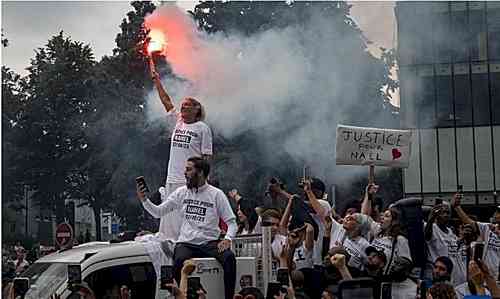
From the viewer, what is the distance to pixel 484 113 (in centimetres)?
2547

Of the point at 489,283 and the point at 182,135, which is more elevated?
the point at 182,135

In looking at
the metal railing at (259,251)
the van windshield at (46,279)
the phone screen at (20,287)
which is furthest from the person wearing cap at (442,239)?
the phone screen at (20,287)

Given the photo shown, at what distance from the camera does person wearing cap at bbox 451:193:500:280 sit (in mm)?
8008

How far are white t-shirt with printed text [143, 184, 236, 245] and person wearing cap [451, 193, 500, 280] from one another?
2.36 metres

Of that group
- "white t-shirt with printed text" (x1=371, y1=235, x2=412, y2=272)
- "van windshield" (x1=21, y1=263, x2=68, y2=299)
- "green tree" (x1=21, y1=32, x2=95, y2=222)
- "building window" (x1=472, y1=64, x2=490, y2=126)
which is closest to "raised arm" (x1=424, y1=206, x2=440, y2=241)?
"white t-shirt with printed text" (x1=371, y1=235, x2=412, y2=272)

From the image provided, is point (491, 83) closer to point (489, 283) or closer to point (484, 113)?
point (484, 113)

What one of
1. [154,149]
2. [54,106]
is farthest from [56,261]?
[54,106]

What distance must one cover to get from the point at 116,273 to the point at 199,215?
2.82 ft

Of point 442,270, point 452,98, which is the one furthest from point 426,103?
point 442,270

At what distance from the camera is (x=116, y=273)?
6699mm

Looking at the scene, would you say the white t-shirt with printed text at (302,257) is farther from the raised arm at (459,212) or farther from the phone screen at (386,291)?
the raised arm at (459,212)

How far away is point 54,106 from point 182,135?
21.7 m

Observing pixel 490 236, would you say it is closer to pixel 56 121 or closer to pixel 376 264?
pixel 376 264

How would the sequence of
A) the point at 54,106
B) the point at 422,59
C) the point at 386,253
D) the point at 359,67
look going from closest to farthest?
1. the point at 386,253
2. the point at 359,67
3. the point at 422,59
4. the point at 54,106
